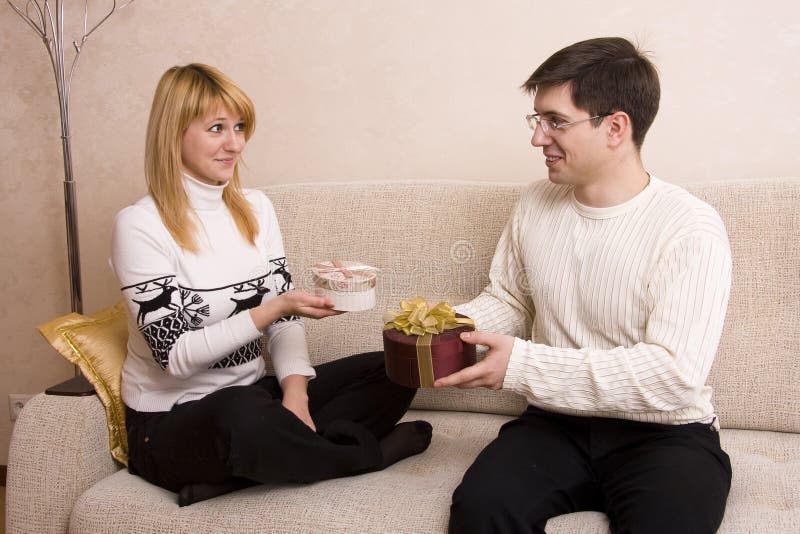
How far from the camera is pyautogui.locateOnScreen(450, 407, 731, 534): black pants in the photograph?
54.4 inches

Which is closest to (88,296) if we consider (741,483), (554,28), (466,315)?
(466,315)

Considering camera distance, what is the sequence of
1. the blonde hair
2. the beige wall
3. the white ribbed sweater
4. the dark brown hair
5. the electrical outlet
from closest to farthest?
1. the white ribbed sweater
2. the dark brown hair
3. the blonde hair
4. the beige wall
5. the electrical outlet

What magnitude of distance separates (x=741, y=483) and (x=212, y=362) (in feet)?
3.79

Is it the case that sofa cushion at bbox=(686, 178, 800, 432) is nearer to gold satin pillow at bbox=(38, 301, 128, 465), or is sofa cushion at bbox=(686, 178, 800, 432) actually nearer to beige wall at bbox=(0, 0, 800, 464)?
beige wall at bbox=(0, 0, 800, 464)

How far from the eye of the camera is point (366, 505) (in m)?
1.52

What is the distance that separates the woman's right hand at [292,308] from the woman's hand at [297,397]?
197mm

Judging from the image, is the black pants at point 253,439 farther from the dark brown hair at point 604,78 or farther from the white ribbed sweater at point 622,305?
the dark brown hair at point 604,78

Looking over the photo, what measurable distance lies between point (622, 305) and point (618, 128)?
14.9 inches

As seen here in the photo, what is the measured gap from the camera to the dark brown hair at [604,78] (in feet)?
5.34

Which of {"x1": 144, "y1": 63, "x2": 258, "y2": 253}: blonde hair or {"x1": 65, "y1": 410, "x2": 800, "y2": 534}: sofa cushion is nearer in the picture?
{"x1": 65, "y1": 410, "x2": 800, "y2": 534}: sofa cushion

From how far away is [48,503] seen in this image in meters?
1.68

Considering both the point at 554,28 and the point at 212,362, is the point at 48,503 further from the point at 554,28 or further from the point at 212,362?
the point at 554,28

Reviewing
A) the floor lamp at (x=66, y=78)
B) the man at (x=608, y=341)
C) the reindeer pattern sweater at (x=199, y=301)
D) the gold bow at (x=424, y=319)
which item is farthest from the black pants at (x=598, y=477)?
the floor lamp at (x=66, y=78)

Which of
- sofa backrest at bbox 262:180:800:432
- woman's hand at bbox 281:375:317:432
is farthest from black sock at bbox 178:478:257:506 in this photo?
sofa backrest at bbox 262:180:800:432
